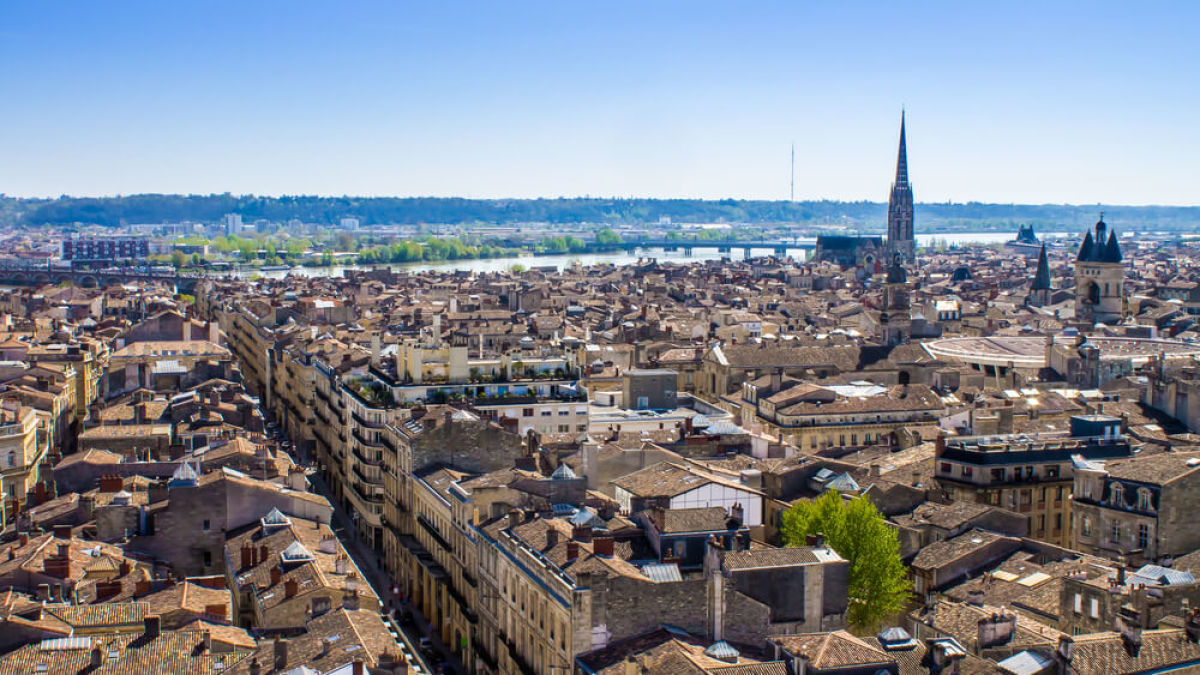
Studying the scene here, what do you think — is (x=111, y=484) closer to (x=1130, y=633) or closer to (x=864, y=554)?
(x=864, y=554)

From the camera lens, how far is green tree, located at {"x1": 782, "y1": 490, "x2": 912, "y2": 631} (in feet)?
140

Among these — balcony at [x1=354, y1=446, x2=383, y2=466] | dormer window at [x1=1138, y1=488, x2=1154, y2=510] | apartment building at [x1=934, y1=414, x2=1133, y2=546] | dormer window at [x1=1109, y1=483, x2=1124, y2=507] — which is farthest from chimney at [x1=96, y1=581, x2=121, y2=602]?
dormer window at [x1=1138, y1=488, x2=1154, y2=510]

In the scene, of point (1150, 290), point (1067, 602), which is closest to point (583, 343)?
point (1067, 602)

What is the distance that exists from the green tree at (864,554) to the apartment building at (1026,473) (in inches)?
399

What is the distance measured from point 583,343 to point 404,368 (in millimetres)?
34386

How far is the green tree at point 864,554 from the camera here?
42.6 meters

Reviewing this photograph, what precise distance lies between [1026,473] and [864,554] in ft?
44.9

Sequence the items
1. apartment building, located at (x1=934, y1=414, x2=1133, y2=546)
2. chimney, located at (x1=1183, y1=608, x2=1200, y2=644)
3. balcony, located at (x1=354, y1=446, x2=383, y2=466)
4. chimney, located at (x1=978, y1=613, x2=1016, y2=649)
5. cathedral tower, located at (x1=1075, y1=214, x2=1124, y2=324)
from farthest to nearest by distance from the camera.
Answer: cathedral tower, located at (x1=1075, y1=214, x2=1124, y2=324), balcony, located at (x1=354, y1=446, x2=383, y2=466), apartment building, located at (x1=934, y1=414, x2=1133, y2=546), chimney, located at (x1=978, y1=613, x2=1016, y2=649), chimney, located at (x1=1183, y1=608, x2=1200, y2=644)

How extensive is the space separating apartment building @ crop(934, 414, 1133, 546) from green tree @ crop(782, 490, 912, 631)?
399 inches

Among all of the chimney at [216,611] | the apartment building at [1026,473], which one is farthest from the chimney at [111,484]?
the apartment building at [1026,473]

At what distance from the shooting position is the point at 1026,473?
54.1 meters

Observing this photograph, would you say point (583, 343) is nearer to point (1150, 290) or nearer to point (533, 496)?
point (533, 496)

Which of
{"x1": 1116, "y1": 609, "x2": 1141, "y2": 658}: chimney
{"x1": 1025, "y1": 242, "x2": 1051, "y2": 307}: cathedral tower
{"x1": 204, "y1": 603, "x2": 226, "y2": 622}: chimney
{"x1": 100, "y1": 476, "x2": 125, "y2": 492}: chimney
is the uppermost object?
A: {"x1": 1116, "y1": 609, "x2": 1141, "y2": 658}: chimney

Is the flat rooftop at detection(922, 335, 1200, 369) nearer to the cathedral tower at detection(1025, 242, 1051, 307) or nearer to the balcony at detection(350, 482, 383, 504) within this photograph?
the balcony at detection(350, 482, 383, 504)
